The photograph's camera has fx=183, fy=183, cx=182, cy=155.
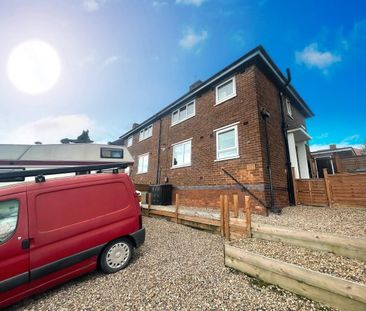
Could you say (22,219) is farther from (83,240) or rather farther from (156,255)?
(156,255)

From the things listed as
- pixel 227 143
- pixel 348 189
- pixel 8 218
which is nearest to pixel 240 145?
pixel 227 143

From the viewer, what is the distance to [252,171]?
25.5 ft

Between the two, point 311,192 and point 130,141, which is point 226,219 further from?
point 130,141

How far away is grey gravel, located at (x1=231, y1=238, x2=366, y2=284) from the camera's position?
2.74 metres

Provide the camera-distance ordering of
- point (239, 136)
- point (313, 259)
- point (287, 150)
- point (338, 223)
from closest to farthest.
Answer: point (313, 259) < point (338, 223) < point (239, 136) < point (287, 150)

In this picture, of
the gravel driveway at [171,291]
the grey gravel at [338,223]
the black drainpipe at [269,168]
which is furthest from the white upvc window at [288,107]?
the gravel driveway at [171,291]

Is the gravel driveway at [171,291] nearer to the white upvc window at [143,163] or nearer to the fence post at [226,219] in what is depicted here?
the fence post at [226,219]

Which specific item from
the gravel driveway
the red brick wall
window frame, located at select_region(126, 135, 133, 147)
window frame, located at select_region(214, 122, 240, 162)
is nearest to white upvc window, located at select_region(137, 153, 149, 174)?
window frame, located at select_region(126, 135, 133, 147)

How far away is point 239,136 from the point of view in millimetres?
8617

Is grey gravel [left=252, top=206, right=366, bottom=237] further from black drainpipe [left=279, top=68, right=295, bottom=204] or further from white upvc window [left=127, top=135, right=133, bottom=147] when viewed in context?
white upvc window [left=127, top=135, right=133, bottom=147]

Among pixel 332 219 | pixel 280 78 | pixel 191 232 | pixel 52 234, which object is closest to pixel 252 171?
pixel 332 219

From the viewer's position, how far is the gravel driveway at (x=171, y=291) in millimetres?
2707

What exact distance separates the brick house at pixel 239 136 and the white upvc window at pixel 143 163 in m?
2.69

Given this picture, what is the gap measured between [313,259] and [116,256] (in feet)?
12.6
